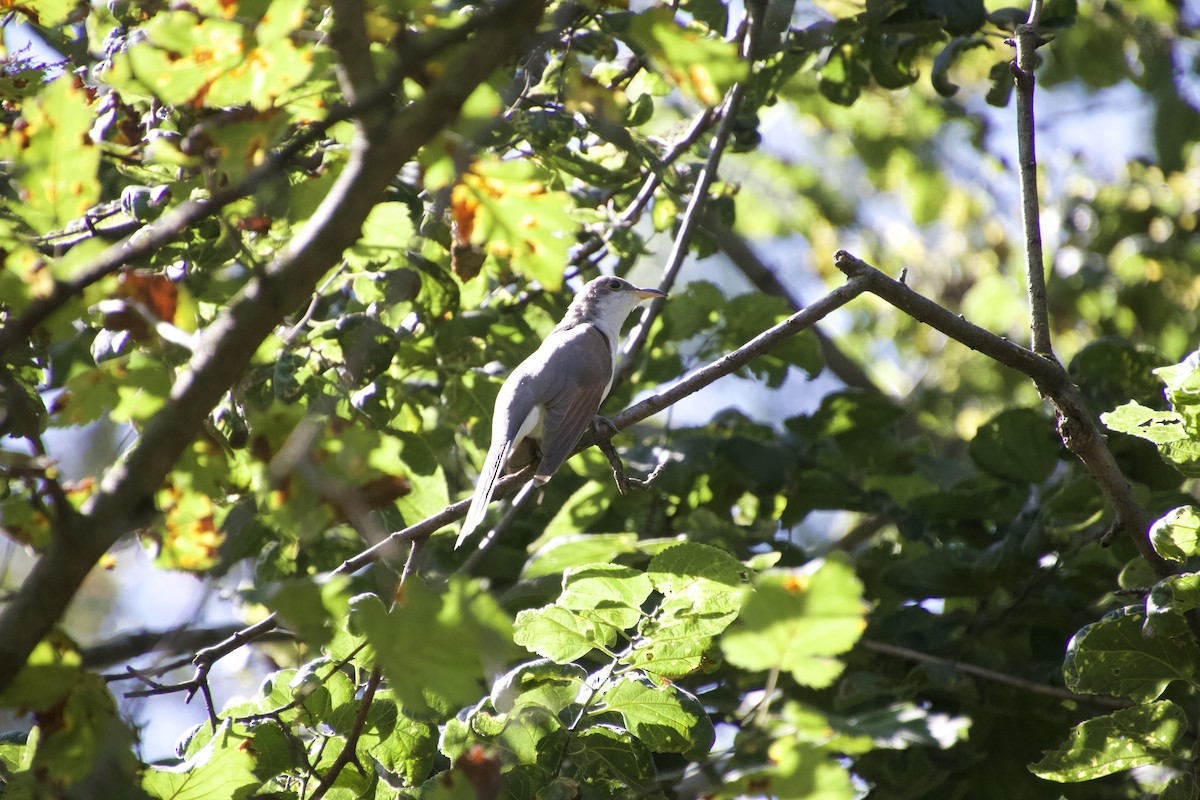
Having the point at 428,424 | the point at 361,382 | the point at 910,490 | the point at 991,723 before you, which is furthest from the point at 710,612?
the point at 910,490

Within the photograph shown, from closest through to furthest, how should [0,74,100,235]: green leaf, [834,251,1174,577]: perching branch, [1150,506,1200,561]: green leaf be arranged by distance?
[0,74,100,235]: green leaf, [1150,506,1200,561]: green leaf, [834,251,1174,577]: perching branch

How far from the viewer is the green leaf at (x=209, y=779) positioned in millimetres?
2123

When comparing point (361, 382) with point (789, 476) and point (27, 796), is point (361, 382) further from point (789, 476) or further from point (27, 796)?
point (789, 476)

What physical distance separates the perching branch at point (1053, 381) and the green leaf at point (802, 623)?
125 centimetres

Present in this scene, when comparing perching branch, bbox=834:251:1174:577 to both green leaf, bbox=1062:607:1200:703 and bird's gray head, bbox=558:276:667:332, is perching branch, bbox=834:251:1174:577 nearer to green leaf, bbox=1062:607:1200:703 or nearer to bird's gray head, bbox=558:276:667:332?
green leaf, bbox=1062:607:1200:703

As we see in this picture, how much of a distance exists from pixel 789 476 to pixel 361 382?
6.01 ft

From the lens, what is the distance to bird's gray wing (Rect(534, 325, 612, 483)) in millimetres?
3748

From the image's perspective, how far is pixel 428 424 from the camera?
4199mm

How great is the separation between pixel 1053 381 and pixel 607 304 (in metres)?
2.83

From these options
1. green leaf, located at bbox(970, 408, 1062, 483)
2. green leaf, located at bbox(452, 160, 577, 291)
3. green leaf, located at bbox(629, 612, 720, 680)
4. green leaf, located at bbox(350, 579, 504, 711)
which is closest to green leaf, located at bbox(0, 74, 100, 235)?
green leaf, located at bbox(452, 160, 577, 291)

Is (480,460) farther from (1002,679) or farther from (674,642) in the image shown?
(1002,679)

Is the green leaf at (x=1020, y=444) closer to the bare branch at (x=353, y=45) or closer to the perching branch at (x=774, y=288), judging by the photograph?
the perching branch at (x=774, y=288)

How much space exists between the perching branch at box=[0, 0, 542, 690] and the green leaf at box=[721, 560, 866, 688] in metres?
→ 0.87

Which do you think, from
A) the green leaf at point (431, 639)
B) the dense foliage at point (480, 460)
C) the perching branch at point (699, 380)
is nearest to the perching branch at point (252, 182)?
the dense foliage at point (480, 460)
